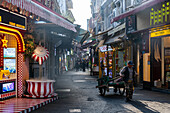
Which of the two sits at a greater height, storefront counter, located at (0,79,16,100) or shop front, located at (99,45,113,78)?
shop front, located at (99,45,113,78)

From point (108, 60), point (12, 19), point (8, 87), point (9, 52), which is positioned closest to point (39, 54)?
point (9, 52)

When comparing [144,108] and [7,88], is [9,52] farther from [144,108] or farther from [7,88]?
[144,108]

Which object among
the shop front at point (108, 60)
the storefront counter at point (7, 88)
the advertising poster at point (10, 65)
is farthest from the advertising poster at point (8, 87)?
the shop front at point (108, 60)

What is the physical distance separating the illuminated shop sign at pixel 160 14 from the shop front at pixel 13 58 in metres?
7.62

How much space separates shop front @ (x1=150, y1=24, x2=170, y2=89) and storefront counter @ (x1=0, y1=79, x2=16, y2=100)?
872 cm

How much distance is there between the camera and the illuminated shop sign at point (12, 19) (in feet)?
35.9

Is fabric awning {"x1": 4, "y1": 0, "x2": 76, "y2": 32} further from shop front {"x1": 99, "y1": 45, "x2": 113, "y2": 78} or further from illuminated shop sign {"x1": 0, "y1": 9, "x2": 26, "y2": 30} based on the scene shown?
shop front {"x1": 99, "y1": 45, "x2": 113, "y2": 78}

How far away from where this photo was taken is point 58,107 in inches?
406

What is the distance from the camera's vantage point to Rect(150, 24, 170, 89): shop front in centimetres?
1661

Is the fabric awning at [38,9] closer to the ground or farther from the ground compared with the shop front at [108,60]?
farther from the ground

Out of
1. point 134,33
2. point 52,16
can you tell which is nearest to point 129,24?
point 134,33

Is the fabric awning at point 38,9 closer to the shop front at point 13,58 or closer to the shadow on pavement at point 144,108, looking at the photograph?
the shop front at point 13,58

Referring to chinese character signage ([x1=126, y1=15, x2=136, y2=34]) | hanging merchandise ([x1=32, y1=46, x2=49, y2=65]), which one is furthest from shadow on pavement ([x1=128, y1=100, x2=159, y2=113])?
chinese character signage ([x1=126, y1=15, x2=136, y2=34])

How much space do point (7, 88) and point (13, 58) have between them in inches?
64.6
